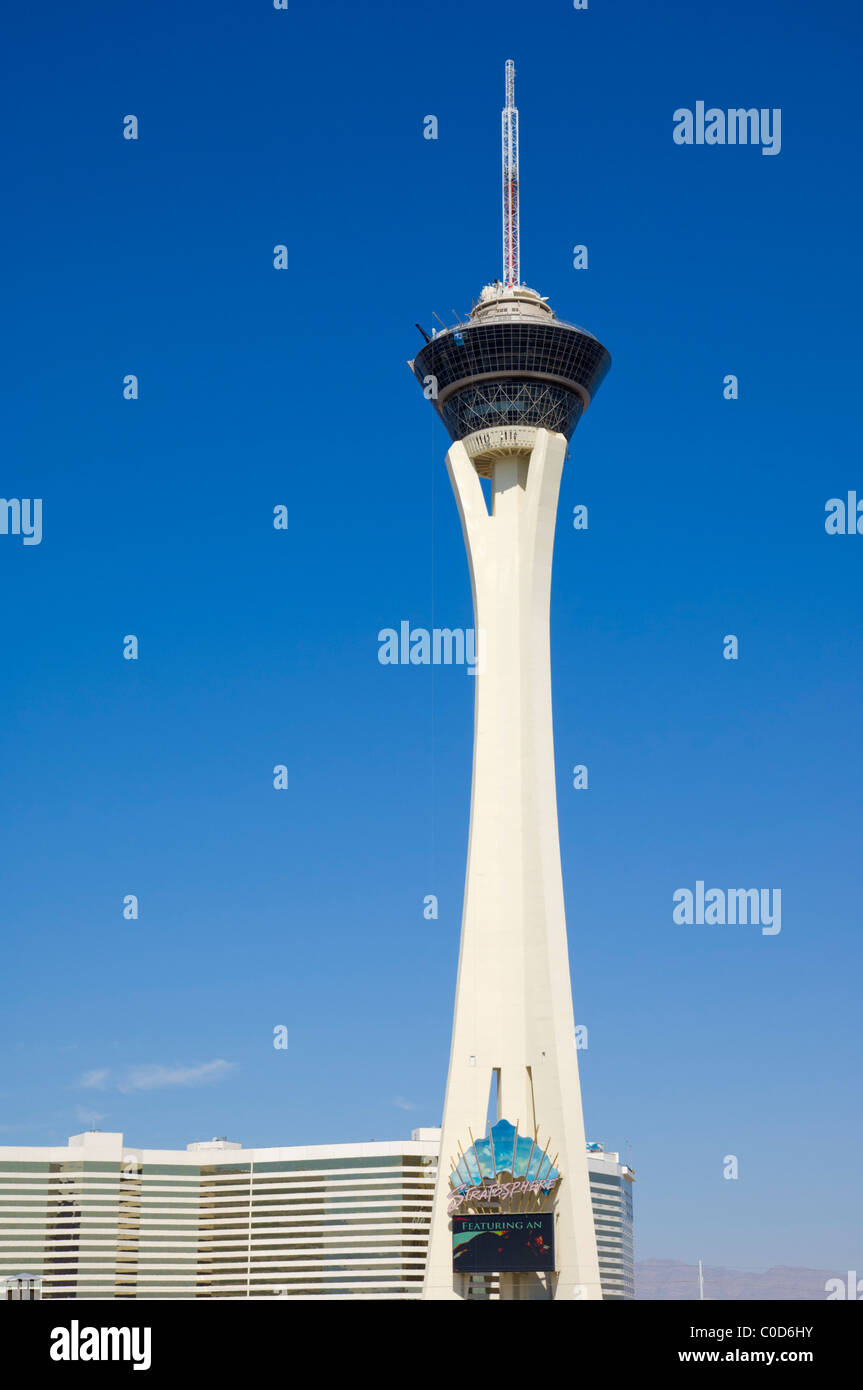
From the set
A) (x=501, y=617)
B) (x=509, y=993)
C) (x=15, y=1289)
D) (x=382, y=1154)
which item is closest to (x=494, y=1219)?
(x=509, y=993)

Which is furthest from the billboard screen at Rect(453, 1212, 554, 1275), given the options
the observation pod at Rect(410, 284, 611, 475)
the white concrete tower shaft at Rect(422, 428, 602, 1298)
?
the observation pod at Rect(410, 284, 611, 475)

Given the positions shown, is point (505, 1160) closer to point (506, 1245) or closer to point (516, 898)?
point (506, 1245)

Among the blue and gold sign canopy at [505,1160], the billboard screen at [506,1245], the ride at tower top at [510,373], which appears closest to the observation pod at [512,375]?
the ride at tower top at [510,373]

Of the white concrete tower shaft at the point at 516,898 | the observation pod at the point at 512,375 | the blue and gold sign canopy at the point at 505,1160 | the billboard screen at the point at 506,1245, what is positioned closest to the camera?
the billboard screen at the point at 506,1245

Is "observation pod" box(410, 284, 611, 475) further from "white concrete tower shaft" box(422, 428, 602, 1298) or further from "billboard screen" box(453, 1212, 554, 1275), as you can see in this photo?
"billboard screen" box(453, 1212, 554, 1275)

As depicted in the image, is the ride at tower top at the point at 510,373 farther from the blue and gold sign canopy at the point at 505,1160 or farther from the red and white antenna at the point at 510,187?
the blue and gold sign canopy at the point at 505,1160

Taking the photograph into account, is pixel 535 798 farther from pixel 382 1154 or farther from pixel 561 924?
pixel 382 1154
